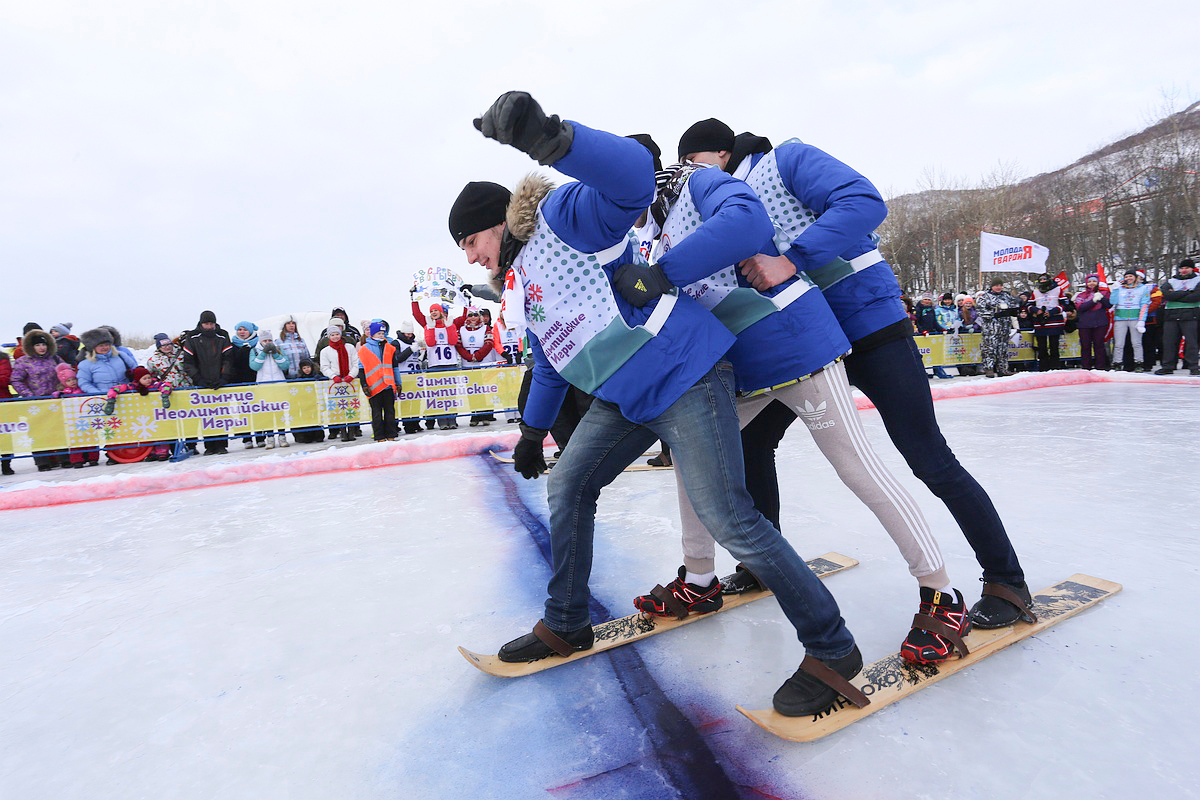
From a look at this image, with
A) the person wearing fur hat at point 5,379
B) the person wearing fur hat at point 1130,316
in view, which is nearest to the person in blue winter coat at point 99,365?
the person wearing fur hat at point 5,379

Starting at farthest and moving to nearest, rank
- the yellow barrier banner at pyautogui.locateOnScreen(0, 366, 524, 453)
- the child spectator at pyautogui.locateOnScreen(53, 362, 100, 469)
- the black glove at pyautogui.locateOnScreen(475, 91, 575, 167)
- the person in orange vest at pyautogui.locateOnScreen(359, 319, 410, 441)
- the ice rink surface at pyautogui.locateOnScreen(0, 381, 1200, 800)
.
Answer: the person in orange vest at pyautogui.locateOnScreen(359, 319, 410, 441) → the child spectator at pyautogui.locateOnScreen(53, 362, 100, 469) → the yellow barrier banner at pyautogui.locateOnScreen(0, 366, 524, 453) → the ice rink surface at pyautogui.locateOnScreen(0, 381, 1200, 800) → the black glove at pyautogui.locateOnScreen(475, 91, 575, 167)

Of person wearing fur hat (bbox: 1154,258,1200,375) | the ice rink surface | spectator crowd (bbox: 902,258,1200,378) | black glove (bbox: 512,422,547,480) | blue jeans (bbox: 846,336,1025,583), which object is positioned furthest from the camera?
spectator crowd (bbox: 902,258,1200,378)

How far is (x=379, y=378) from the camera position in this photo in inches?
289

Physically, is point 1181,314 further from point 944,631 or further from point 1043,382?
point 944,631

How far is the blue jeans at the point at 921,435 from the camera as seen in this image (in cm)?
170

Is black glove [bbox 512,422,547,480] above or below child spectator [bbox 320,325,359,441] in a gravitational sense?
below

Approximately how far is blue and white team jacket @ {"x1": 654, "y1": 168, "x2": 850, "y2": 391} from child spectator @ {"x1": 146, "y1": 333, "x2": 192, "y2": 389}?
7.43m

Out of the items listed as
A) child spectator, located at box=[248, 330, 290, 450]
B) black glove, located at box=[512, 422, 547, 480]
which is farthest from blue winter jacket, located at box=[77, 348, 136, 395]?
black glove, located at box=[512, 422, 547, 480]

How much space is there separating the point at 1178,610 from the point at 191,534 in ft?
13.9

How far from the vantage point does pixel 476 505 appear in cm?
371

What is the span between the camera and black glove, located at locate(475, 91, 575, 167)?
114cm

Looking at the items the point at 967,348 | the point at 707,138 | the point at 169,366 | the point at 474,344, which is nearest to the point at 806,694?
the point at 707,138

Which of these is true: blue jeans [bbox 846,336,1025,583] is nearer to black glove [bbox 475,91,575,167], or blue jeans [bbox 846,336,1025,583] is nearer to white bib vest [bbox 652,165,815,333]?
white bib vest [bbox 652,165,815,333]

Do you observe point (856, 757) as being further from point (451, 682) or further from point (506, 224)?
point (506, 224)
